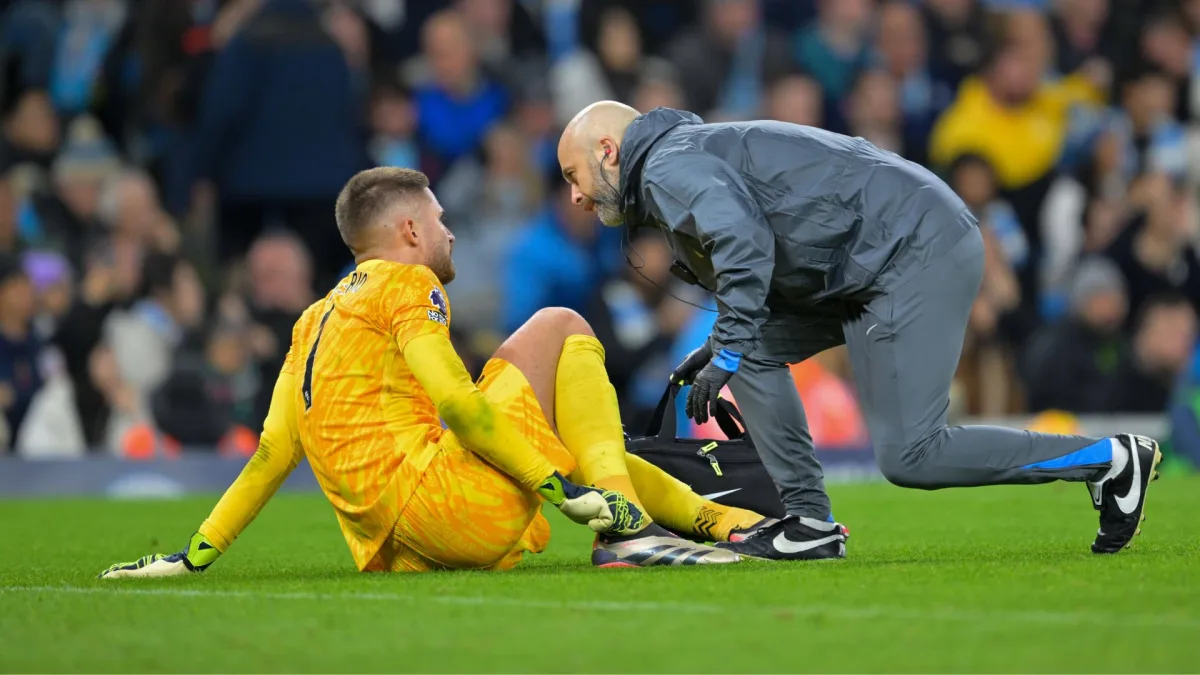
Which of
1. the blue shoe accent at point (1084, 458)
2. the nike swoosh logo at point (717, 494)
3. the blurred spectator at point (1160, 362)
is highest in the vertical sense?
the blue shoe accent at point (1084, 458)

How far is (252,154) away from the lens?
14195mm

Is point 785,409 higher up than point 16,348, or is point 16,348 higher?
point 785,409

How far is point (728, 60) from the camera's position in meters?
16.6

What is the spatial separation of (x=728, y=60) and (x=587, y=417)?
10570mm

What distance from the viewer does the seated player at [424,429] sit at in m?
5.94

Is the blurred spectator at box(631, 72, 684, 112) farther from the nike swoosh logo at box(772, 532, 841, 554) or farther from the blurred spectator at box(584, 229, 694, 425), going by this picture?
the nike swoosh logo at box(772, 532, 841, 554)

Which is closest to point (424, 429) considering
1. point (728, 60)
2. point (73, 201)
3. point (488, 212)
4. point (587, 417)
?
point (587, 417)

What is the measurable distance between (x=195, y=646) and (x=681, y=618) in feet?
4.07

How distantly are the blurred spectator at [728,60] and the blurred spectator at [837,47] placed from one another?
0.46m

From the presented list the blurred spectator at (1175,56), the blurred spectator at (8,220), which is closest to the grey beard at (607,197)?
the blurred spectator at (8,220)

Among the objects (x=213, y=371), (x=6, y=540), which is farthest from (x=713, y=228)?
(x=213, y=371)

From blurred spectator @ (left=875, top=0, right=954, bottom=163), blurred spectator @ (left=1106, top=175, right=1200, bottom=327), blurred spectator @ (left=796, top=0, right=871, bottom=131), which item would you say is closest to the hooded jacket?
blurred spectator @ (left=1106, top=175, right=1200, bottom=327)

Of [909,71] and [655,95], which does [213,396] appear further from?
[909,71]

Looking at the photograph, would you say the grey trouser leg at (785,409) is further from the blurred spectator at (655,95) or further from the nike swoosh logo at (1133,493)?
the blurred spectator at (655,95)
